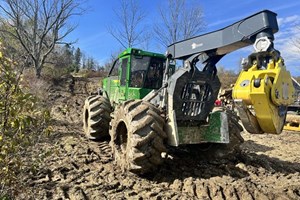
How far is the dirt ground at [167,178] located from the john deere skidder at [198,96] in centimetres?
35

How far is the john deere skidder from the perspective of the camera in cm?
384

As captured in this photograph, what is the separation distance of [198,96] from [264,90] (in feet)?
5.82

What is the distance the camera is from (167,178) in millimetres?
5082

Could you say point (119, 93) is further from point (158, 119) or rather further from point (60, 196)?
point (60, 196)

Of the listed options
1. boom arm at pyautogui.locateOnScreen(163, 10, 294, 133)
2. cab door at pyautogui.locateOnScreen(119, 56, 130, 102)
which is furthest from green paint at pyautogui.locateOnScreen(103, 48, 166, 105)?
boom arm at pyautogui.locateOnScreen(163, 10, 294, 133)

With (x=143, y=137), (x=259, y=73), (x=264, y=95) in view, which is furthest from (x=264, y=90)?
(x=143, y=137)

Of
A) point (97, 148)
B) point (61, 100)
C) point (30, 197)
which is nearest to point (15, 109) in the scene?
point (30, 197)

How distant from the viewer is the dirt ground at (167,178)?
4289 mm

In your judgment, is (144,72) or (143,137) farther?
(144,72)

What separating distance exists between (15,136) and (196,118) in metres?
3.31

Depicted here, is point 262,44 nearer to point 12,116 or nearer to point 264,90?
point 264,90

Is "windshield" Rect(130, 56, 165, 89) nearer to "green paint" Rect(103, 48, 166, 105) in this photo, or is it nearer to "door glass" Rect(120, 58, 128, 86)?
"green paint" Rect(103, 48, 166, 105)

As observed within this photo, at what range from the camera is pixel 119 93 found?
7.62m

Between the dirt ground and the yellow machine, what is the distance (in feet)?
3.55
